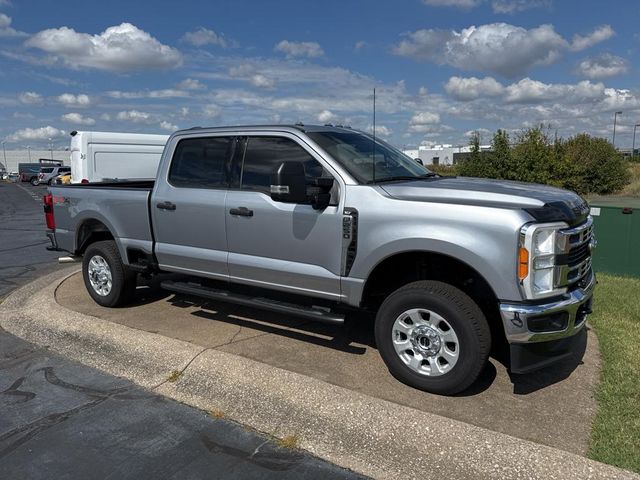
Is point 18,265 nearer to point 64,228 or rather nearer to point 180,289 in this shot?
point 64,228

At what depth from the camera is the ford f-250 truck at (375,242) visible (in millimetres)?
3635

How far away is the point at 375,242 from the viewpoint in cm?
413

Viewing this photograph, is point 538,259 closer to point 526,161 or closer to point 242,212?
point 242,212

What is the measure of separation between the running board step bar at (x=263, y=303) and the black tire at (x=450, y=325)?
46cm

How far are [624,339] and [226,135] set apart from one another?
13.7 feet

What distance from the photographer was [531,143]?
→ 56.7 ft

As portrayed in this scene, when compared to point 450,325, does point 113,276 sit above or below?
below

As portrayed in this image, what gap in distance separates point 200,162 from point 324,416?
289 centimetres

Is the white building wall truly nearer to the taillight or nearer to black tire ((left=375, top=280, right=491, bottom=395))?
the taillight

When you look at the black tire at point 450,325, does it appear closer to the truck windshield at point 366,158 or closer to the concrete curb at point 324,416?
the concrete curb at point 324,416

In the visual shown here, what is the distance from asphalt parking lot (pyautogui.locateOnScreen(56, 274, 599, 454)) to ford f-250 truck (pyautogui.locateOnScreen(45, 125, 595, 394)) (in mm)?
214

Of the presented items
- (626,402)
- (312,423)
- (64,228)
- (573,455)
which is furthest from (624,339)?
(64,228)

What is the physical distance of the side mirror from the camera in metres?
4.21

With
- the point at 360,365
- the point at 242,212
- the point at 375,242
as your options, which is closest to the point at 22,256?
the point at 242,212
